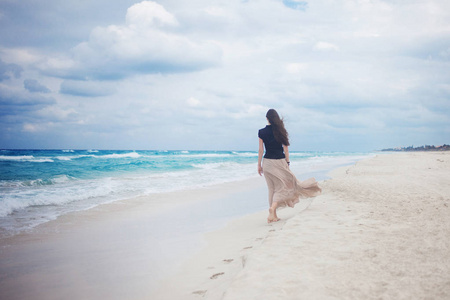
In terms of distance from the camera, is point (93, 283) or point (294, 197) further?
point (294, 197)

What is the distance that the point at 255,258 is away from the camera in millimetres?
3141

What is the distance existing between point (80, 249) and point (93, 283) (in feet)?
4.59

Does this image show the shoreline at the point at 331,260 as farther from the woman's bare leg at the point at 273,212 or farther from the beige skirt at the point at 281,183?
the beige skirt at the point at 281,183

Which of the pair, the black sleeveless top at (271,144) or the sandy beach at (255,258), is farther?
the black sleeveless top at (271,144)

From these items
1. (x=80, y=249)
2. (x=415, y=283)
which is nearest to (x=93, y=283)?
(x=80, y=249)

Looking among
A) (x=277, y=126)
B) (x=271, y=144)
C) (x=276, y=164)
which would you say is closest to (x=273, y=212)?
(x=276, y=164)

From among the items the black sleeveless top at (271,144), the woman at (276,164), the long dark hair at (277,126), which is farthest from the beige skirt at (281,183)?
the long dark hair at (277,126)

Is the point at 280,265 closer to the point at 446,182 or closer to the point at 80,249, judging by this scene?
the point at 80,249

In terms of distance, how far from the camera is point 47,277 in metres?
3.46

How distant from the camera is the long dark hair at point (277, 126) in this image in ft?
18.0

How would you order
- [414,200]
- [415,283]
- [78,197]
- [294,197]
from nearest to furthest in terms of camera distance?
1. [415,283]
2. [294,197]
3. [414,200]
4. [78,197]

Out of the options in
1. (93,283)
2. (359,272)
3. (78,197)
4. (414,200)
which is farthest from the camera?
(78,197)

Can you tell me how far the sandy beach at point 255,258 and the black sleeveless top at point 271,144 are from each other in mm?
1306

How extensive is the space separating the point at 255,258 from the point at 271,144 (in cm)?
283
